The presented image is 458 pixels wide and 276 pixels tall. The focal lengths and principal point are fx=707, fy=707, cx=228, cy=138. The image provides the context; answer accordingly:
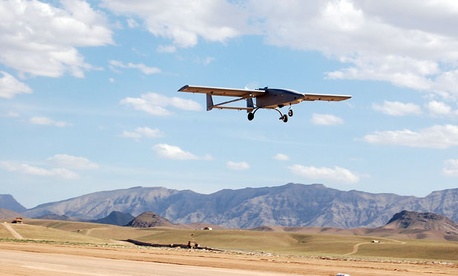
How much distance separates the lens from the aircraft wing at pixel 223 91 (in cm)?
6266

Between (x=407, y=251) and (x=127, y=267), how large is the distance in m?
119

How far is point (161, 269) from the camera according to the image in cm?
5241

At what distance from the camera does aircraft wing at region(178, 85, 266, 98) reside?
206ft

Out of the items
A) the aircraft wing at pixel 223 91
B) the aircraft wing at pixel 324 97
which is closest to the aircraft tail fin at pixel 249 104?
the aircraft wing at pixel 223 91

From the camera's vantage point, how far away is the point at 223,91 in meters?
64.3

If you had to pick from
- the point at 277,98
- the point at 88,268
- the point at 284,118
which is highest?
the point at 277,98

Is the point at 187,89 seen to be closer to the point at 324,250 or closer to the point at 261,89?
the point at 261,89

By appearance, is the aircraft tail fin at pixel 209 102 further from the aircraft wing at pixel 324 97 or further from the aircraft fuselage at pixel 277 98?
the aircraft wing at pixel 324 97

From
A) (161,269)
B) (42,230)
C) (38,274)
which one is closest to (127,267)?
(161,269)

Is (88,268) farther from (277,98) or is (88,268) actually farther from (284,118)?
(277,98)

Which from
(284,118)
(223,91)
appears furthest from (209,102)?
(284,118)

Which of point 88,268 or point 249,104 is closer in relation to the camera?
point 88,268

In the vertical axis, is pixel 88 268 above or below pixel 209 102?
below

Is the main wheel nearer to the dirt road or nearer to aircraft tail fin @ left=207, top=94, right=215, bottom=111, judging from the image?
aircraft tail fin @ left=207, top=94, right=215, bottom=111
